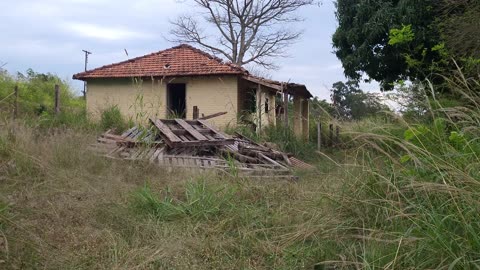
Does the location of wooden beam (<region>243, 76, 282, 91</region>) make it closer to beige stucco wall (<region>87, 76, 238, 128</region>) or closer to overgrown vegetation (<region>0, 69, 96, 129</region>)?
beige stucco wall (<region>87, 76, 238, 128</region>)

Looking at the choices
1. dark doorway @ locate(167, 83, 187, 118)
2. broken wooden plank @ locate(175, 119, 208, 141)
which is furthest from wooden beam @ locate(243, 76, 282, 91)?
broken wooden plank @ locate(175, 119, 208, 141)

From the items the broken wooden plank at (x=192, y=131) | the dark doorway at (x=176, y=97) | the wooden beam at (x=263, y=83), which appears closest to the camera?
the broken wooden plank at (x=192, y=131)

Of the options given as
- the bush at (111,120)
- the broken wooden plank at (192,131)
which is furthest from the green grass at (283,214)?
the bush at (111,120)

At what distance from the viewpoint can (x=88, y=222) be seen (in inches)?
163

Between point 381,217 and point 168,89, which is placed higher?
point 168,89

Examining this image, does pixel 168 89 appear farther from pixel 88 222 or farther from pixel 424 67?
pixel 88 222

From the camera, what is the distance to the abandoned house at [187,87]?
50.3 feet

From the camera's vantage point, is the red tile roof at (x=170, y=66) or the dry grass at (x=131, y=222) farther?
the red tile roof at (x=170, y=66)

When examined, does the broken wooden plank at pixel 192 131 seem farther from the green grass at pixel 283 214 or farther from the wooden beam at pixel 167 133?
the green grass at pixel 283 214

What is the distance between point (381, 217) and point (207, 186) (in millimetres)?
2117

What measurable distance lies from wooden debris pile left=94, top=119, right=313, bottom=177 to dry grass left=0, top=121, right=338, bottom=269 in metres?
1.04

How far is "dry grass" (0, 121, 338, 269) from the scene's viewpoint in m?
3.26

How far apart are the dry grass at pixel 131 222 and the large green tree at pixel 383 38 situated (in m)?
9.38

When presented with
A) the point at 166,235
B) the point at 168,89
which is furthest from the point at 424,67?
the point at 166,235
